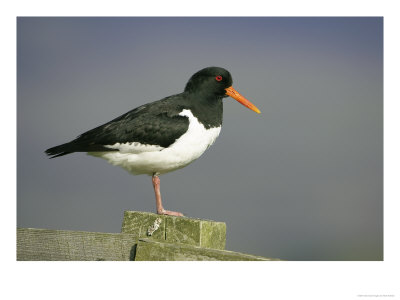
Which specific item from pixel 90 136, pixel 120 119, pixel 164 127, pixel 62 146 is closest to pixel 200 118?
pixel 164 127

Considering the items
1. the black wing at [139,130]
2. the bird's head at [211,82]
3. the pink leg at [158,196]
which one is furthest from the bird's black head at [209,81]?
the pink leg at [158,196]

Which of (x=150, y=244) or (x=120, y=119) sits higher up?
(x=120, y=119)

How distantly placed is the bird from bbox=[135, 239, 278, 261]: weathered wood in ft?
6.99

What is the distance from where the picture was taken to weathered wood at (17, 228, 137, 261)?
4.13 m

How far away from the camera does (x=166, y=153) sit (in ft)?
20.6

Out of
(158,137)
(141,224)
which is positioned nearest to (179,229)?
(141,224)

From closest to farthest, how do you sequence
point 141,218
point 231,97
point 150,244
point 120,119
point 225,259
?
1. point 225,259
2. point 150,244
3. point 141,218
4. point 120,119
5. point 231,97

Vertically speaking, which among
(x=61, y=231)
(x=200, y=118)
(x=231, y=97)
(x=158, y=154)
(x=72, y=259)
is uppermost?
(x=231, y=97)

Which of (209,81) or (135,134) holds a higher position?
(209,81)

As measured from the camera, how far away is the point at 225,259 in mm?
3658

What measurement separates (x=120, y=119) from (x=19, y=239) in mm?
2844

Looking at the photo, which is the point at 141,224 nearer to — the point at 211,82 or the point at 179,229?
the point at 179,229

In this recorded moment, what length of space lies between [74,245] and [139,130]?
255cm

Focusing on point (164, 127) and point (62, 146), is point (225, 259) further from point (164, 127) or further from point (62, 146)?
point (62, 146)
